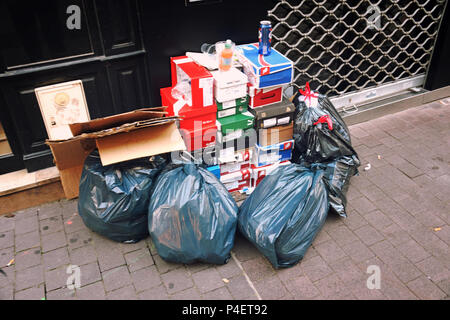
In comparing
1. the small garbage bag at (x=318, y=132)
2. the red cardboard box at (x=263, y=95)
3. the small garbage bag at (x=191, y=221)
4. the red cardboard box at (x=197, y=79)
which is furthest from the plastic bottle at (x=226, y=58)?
the small garbage bag at (x=191, y=221)

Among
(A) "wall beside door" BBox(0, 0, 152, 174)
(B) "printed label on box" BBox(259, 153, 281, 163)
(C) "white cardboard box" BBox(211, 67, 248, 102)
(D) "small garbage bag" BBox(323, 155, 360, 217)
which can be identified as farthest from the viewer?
(B) "printed label on box" BBox(259, 153, 281, 163)

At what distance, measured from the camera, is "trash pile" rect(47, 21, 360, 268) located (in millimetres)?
3012

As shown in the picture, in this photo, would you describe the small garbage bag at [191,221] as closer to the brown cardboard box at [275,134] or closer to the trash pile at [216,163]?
the trash pile at [216,163]

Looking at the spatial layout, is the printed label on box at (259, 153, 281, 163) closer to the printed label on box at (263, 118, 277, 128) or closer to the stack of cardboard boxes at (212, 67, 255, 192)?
A: the stack of cardboard boxes at (212, 67, 255, 192)

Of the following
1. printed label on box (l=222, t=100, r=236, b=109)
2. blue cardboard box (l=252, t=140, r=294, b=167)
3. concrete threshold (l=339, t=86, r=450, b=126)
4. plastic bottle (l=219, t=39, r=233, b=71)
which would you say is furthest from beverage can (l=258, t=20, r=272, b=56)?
concrete threshold (l=339, t=86, r=450, b=126)

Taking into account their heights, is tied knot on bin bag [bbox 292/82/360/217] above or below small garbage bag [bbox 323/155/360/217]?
above

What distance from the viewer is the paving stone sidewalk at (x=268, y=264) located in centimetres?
293

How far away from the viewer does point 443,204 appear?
→ 3.72 metres

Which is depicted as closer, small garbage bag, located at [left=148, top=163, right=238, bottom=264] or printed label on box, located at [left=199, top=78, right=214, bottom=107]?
small garbage bag, located at [left=148, top=163, right=238, bottom=264]

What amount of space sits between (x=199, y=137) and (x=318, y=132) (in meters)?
1.15

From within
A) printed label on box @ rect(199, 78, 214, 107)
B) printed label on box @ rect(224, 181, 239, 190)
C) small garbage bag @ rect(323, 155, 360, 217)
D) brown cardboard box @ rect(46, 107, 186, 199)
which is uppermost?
printed label on box @ rect(199, 78, 214, 107)

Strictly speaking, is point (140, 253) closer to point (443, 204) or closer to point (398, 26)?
point (443, 204)

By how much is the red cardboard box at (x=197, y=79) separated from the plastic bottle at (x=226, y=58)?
15cm

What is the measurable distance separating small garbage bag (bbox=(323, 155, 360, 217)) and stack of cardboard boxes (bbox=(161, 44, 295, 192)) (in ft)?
1.66
